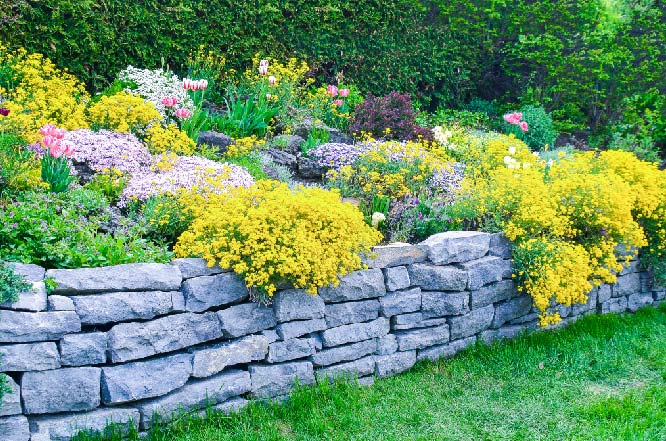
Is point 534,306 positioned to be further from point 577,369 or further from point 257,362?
point 257,362

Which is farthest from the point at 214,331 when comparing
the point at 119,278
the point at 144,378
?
the point at 119,278

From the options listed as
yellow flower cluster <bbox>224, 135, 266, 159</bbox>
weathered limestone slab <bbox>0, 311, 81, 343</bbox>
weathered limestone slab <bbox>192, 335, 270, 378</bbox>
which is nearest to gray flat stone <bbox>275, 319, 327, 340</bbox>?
weathered limestone slab <bbox>192, 335, 270, 378</bbox>

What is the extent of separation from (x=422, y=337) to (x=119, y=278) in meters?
2.31

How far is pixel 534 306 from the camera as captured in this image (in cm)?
578

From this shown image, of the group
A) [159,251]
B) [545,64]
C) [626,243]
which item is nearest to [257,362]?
[159,251]

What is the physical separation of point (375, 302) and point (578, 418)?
4.92 feet

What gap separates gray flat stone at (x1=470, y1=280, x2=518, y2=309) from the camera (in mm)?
5316

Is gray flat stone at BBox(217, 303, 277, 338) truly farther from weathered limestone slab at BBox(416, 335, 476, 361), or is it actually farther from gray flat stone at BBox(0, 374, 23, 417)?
weathered limestone slab at BBox(416, 335, 476, 361)

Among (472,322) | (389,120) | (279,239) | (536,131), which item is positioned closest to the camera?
(279,239)

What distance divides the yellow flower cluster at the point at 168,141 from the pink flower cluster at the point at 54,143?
116cm

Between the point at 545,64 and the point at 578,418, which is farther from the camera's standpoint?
the point at 545,64

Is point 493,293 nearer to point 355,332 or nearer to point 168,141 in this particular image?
point 355,332

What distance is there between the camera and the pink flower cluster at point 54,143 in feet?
14.8

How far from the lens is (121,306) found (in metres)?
3.74
